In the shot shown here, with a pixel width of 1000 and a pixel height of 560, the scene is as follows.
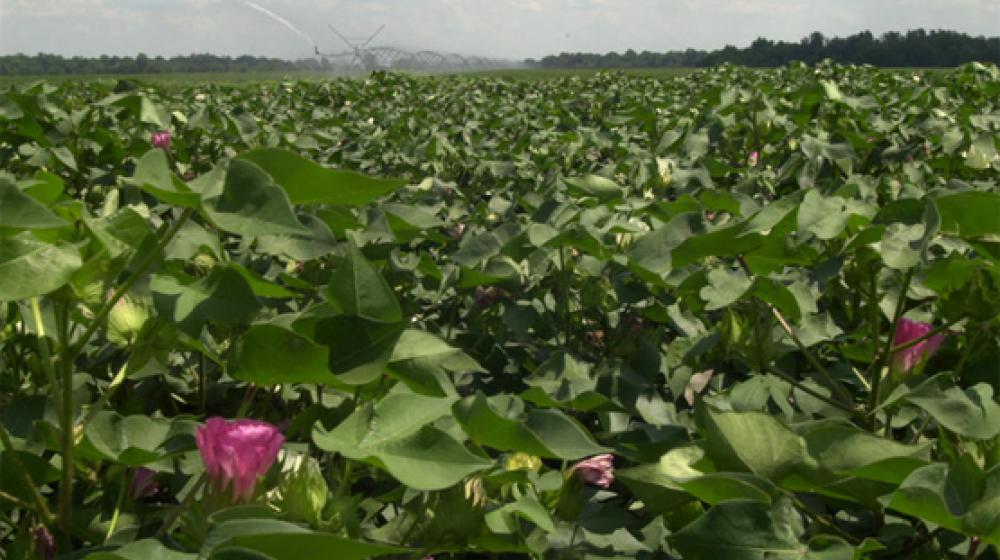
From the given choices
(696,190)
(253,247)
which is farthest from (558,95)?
(253,247)

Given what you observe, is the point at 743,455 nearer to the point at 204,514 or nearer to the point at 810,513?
the point at 810,513

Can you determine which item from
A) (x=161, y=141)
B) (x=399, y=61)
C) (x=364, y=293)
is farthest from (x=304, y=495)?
(x=399, y=61)

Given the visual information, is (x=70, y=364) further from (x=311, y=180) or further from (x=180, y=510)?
(x=311, y=180)

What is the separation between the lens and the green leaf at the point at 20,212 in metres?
0.64

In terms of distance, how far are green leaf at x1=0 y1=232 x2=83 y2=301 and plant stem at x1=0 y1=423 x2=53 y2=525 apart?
0.17m

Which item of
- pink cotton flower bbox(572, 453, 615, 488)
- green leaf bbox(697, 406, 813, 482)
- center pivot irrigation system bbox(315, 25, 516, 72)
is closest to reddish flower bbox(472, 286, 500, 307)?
pink cotton flower bbox(572, 453, 615, 488)

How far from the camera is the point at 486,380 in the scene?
1.29 meters

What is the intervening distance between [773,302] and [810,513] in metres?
0.30

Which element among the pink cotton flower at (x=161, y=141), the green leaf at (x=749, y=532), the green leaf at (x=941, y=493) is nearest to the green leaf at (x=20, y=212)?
the green leaf at (x=749, y=532)

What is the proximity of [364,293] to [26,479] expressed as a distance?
1.05 feet

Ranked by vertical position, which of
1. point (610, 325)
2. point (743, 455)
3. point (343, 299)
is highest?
point (343, 299)

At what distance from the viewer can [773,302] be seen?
3.21ft

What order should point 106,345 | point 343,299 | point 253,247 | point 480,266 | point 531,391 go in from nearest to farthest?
point 343,299 < point 531,391 < point 106,345 < point 480,266 < point 253,247

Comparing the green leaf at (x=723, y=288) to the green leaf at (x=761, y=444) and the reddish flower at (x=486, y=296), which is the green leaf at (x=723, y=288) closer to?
the green leaf at (x=761, y=444)
